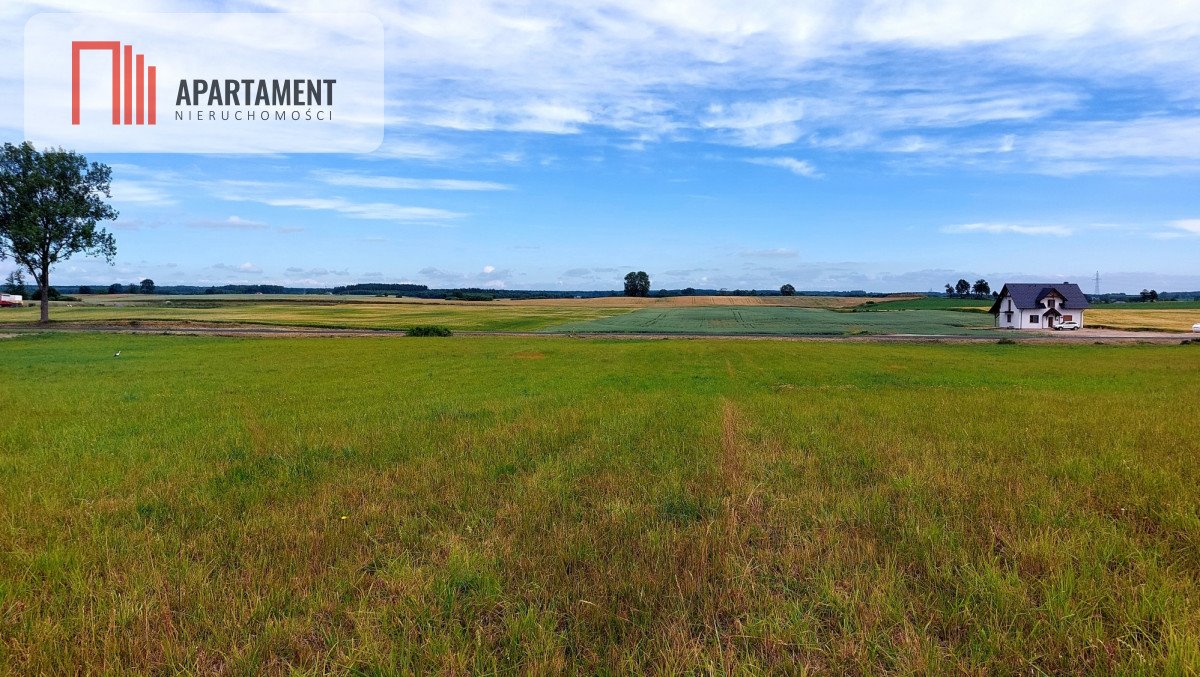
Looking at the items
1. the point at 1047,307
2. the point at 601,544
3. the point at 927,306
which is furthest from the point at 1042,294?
the point at 601,544

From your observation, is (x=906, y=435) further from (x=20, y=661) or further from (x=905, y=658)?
(x=20, y=661)

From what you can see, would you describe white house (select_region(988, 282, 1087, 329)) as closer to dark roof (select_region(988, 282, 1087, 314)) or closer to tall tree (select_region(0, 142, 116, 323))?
dark roof (select_region(988, 282, 1087, 314))

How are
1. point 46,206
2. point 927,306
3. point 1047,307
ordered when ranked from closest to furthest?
point 46,206 → point 1047,307 → point 927,306

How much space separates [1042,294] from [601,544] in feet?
340

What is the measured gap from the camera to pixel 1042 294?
82438 millimetres

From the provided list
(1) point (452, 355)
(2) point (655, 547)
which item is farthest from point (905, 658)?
(1) point (452, 355)

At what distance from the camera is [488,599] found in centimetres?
427

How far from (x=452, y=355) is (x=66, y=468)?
1058 inches

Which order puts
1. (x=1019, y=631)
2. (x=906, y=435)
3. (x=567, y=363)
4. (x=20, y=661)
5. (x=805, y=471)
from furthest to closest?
(x=567, y=363), (x=906, y=435), (x=805, y=471), (x=1019, y=631), (x=20, y=661)

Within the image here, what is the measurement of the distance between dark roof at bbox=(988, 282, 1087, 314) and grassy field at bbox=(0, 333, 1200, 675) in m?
87.5

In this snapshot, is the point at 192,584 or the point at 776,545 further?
the point at 776,545

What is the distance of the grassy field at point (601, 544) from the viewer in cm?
366

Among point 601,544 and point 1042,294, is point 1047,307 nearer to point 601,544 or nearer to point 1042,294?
point 1042,294

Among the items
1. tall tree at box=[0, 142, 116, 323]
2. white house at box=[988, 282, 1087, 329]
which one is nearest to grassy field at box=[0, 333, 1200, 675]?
tall tree at box=[0, 142, 116, 323]
